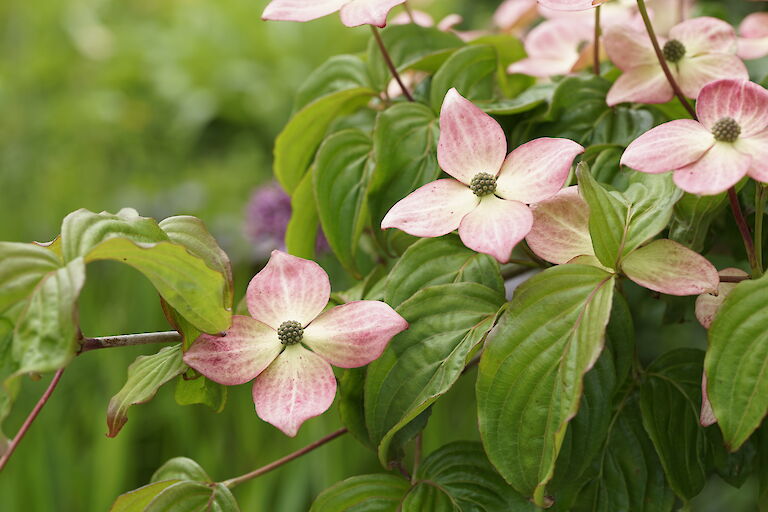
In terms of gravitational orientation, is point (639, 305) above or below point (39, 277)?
below

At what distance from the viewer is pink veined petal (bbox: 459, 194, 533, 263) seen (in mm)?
312

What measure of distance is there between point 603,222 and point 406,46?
9.5 inches

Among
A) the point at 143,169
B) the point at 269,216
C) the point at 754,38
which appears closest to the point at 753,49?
the point at 754,38

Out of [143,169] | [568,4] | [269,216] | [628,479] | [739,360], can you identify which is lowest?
[143,169]

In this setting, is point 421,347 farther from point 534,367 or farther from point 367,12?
point 367,12

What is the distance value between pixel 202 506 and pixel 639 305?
334mm

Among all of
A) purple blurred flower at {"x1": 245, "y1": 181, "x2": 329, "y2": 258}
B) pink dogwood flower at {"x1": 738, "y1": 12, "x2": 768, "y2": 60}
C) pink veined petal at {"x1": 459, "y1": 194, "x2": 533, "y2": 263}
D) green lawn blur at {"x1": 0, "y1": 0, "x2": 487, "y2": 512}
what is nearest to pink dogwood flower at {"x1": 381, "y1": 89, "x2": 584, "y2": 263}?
pink veined petal at {"x1": 459, "y1": 194, "x2": 533, "y2": 263}

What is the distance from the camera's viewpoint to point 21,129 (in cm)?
210

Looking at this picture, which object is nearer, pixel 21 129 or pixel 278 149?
pixel 278 149

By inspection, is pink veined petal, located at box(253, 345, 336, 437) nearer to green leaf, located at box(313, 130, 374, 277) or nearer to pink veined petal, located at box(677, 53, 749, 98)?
green leaf, located at box(313, 130, 374, 277)

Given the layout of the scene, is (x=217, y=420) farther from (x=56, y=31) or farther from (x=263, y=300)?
(x=56, y=31)

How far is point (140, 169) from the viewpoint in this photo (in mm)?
2115

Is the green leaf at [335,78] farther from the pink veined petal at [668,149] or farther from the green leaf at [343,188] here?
the pink veined petal at [668,149]

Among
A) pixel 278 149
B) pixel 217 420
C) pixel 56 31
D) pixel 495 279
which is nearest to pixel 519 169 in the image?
pixel 495 279
